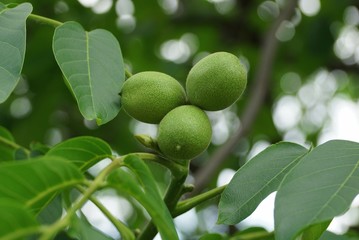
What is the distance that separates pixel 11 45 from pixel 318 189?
0.65 m

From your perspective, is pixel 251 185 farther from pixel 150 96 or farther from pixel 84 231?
pixel 84 231

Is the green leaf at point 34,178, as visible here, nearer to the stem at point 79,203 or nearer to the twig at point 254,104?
the stem at point 79,203

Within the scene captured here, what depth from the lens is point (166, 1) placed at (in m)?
3.70

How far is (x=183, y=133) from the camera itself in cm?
127

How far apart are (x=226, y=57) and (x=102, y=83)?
270 millimetres

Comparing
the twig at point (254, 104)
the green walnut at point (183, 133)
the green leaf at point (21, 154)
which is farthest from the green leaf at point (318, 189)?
the twig at point (254, 104)

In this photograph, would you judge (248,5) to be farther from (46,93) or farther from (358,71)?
(46,93)

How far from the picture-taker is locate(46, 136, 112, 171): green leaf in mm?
1186

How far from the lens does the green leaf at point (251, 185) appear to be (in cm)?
126

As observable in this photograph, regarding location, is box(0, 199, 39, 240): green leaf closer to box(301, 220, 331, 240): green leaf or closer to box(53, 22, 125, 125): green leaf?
box(53, 22, 125, 125): green leaf

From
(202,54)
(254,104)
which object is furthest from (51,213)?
(202,54)

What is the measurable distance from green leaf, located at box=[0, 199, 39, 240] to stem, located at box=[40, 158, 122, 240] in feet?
0.08

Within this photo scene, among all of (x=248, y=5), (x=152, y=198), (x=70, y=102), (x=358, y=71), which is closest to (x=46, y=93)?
(x=70, y=102)

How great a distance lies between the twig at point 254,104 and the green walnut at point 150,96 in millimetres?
817
